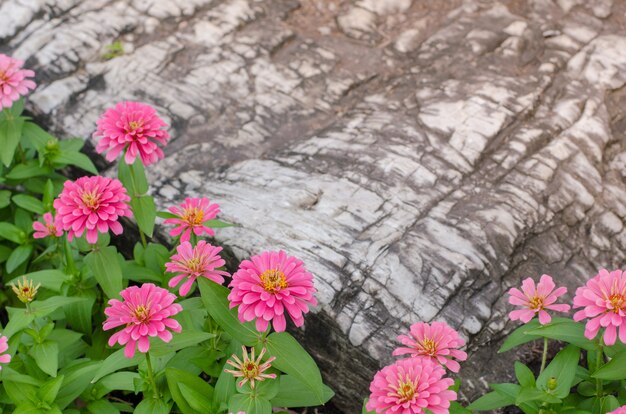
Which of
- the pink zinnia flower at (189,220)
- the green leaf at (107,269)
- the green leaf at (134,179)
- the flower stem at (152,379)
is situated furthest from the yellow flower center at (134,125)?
the flower stem at (152,379)

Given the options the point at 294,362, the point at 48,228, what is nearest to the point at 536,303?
the point at 294,362

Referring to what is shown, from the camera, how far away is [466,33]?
439 centimetres

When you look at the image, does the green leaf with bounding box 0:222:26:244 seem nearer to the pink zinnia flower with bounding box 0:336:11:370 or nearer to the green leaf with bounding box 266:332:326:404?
the pink zinnia flower with bounding box 0:336:11:370

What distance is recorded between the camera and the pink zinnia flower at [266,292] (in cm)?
209

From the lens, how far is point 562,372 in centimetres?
230

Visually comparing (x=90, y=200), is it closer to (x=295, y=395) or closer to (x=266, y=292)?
(x=266, y=292)

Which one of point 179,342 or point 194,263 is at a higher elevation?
point 194,263

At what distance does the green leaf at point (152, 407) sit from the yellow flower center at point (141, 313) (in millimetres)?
450

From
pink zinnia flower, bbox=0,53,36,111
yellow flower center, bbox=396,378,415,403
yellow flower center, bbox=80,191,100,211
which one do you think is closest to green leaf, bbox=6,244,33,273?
pink zinnia flower, bbox=0,53,36,111

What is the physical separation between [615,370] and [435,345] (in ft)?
1.86

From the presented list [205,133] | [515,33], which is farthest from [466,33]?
[205,133]

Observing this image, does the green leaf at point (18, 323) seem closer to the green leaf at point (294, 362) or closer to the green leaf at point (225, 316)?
the green leaf at point (225, 316)

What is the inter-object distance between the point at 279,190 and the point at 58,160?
104cm

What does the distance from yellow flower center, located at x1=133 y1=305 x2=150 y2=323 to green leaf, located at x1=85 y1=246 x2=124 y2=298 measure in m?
0.63
